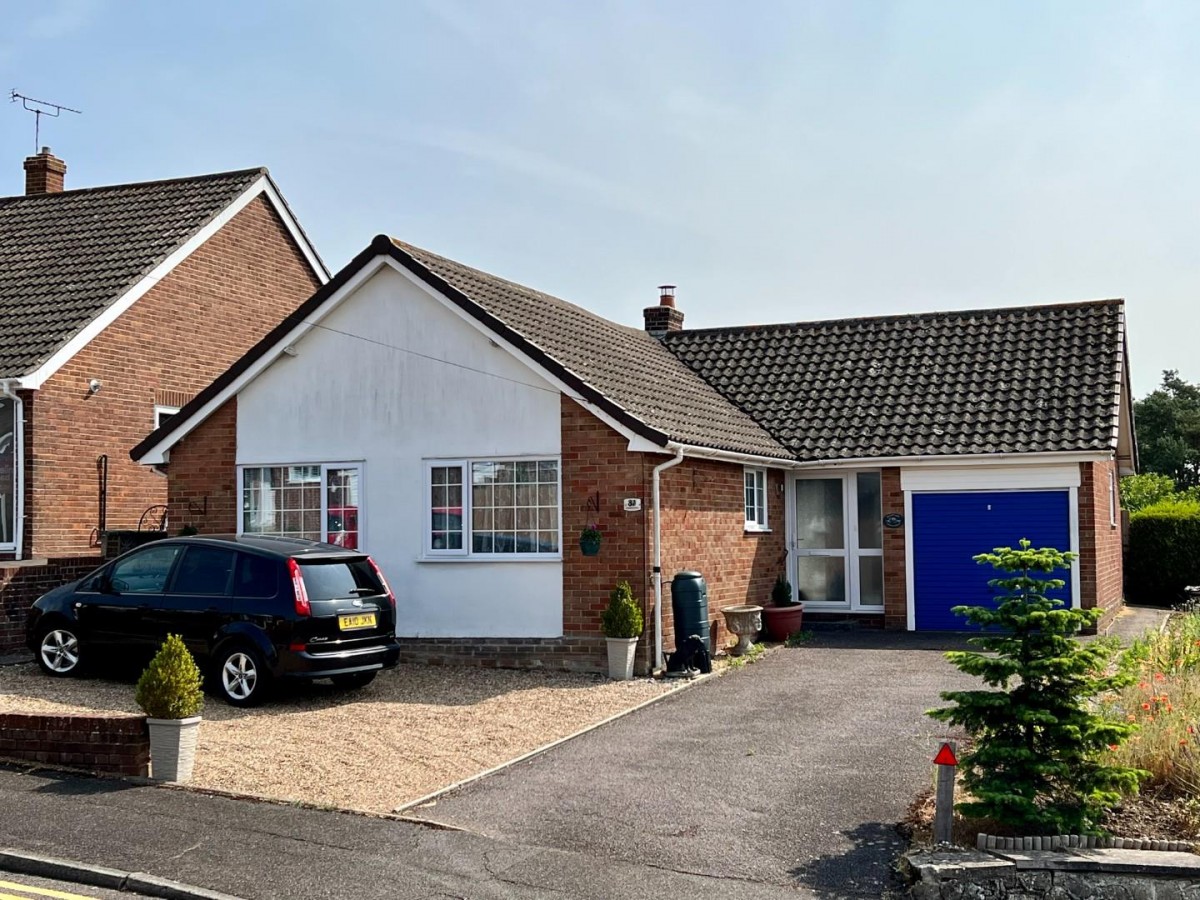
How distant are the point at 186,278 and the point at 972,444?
12838 mm

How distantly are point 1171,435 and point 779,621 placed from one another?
45.6 m

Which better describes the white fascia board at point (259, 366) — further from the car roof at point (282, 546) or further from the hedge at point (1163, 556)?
the hedge at point (1163, 556)

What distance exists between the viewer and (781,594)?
63.7 ft

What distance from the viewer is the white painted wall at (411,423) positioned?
51.0ft

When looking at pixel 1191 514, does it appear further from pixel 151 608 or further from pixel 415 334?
pixel 151 608

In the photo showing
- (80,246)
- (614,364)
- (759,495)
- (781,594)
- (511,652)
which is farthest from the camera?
(80,246)

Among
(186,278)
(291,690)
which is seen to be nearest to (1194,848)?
(291,690)

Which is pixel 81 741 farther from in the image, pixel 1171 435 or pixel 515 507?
pixel 1171 435

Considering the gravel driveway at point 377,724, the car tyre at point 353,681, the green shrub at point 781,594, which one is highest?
the green shrub at point 781,594

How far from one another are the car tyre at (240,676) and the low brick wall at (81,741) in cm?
277

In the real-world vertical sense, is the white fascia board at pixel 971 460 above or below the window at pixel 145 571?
above

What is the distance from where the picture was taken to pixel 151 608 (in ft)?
43.3

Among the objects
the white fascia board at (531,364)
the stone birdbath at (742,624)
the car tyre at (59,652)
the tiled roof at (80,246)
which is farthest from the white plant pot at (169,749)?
the tiled roof at (80,246)

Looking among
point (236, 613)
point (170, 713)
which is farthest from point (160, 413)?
point (170, 713)
